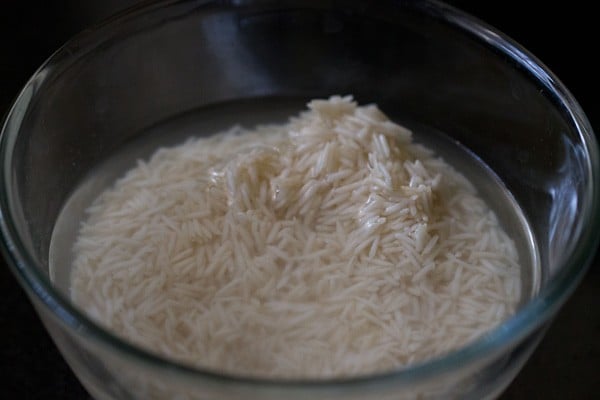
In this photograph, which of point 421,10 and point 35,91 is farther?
point 421,10

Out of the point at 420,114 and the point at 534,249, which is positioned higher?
the point at 420,114

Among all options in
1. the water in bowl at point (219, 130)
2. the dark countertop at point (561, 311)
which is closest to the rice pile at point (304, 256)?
the water in bowl at point (219, 130)

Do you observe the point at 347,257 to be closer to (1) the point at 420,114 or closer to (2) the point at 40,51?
(1) the point at 420,114

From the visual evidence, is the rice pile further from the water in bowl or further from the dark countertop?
the dark countertop

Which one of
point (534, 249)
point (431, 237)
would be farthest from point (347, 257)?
point (534, 249)

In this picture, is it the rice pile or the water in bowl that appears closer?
the rice pile

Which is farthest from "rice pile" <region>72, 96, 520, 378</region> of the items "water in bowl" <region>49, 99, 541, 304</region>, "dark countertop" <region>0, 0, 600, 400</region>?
"dark countertop" <region>0, 0, 600, 400</region>

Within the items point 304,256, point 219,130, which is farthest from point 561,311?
point 219,130

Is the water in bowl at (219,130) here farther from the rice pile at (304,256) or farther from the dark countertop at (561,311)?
the dark countertop at (561,311)
